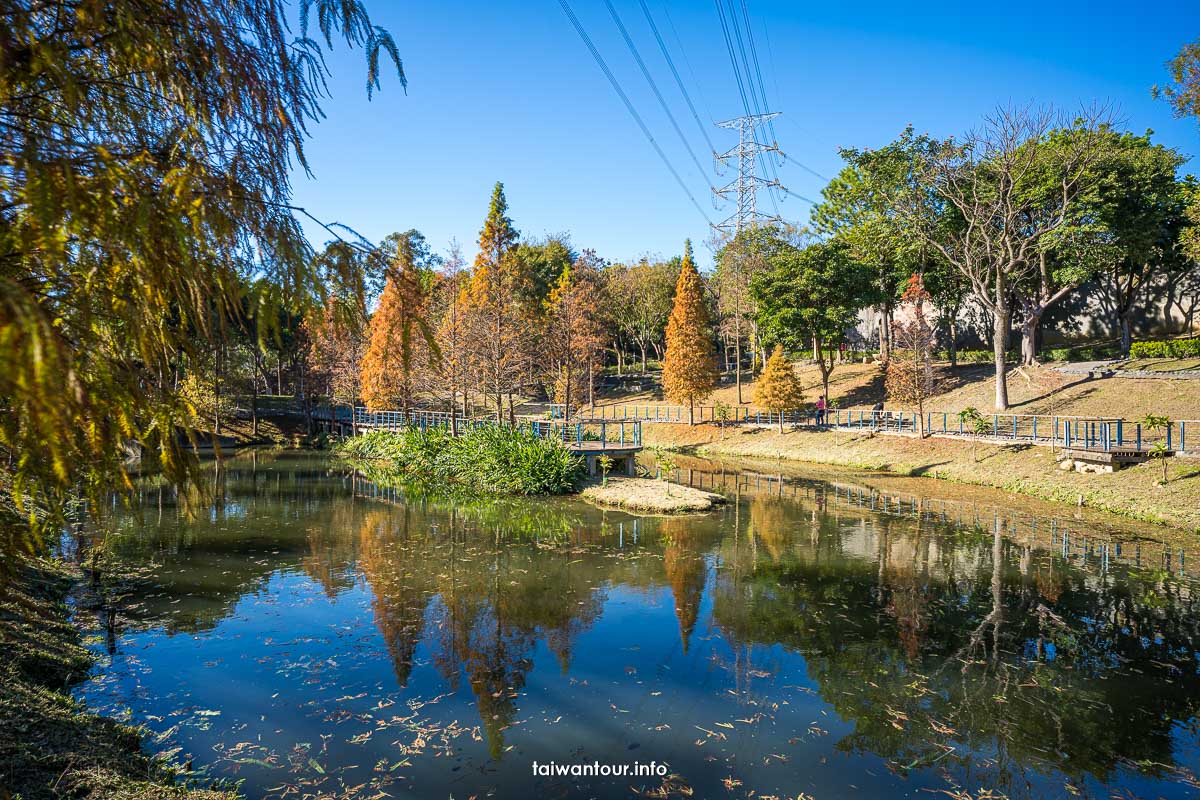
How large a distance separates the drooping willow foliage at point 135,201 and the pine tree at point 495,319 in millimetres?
25298

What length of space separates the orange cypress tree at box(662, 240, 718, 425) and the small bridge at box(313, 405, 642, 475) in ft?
14.7

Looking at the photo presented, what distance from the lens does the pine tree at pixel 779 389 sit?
113 feet

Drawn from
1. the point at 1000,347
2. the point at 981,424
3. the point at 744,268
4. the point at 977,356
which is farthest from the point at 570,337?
Result: the point at 977,356

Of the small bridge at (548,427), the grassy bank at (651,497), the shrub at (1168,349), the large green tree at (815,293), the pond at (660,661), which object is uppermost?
the large green tree at (815,293)

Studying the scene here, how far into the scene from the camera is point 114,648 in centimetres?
894

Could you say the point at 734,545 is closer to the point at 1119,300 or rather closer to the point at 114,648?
the point at 114,648

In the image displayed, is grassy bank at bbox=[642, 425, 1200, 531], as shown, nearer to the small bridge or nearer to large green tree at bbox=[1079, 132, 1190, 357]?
the small bridge

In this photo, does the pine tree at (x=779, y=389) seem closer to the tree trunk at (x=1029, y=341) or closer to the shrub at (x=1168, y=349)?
the tree trunk at (x=1029, y=341)

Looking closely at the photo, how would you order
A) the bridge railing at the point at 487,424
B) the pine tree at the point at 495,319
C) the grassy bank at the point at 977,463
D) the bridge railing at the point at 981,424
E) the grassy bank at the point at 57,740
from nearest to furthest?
the grassy bank at the point at 57,740
the grassy bank at the point at 977,463
the bridge railing at the point at 981,424
the bridge railing at the point at 487,424
the pine tree at the point at 495,319

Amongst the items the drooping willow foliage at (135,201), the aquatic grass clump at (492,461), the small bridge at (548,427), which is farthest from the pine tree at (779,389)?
the drooping willow foliage at (135,201)

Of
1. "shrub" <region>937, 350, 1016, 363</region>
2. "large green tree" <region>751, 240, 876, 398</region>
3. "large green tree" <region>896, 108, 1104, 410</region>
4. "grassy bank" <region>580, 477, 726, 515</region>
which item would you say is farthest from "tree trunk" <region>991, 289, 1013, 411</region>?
"grassy bank" <region>580, 477, 726, 515</region>

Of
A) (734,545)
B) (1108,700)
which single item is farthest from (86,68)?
(734,545)

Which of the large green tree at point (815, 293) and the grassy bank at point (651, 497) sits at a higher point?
the large green tree at point (815, 293)

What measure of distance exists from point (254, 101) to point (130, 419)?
5.81ft
